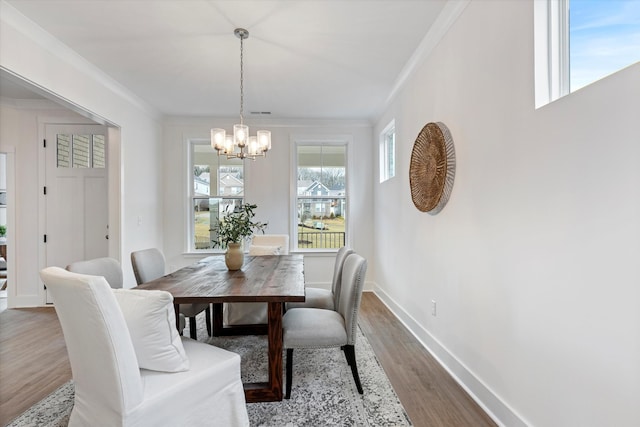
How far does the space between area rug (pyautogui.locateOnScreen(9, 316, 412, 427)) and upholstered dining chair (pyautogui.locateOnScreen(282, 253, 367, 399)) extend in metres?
0.11

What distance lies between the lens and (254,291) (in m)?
1.91

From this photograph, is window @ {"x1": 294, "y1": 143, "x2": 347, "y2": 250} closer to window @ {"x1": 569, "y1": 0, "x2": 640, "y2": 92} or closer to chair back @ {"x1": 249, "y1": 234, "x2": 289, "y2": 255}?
chair back @ {"x1": 249, "y1": 234, "x2": 289, "y2": 255}

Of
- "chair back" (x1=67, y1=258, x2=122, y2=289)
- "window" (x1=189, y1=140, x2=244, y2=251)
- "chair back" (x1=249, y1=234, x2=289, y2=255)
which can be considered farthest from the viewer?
"window" (x1=189, y1=140, x2=244, y2=251)

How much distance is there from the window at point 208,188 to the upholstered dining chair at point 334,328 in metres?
3.25

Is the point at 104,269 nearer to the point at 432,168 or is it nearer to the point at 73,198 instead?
the point at 73,198

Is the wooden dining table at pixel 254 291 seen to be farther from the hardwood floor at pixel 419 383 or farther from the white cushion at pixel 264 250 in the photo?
the white cushion at pixel 264 250

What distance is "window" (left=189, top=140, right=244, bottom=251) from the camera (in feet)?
16.5

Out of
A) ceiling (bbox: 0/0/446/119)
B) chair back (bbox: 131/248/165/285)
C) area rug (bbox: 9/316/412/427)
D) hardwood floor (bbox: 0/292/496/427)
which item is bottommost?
hardwood floor (bbox: 0/292/496/427)

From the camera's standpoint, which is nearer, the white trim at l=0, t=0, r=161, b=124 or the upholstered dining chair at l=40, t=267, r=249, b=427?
the upholstered dining chair at l=40, t=267, r=249, b=427

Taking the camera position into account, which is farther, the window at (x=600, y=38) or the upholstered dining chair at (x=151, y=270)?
the upholstered dining chair at (x=151, y=270)

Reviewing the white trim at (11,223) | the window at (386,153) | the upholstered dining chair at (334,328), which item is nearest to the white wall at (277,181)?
the window at (386,153)

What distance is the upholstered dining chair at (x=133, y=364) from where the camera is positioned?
1.21 metres

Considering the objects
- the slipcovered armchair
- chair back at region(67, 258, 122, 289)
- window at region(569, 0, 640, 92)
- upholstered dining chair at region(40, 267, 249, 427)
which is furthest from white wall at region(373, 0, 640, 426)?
chair back at region(67, 258, 122, 289)

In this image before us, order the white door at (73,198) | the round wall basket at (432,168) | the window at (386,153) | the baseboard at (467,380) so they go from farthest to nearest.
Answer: the window at (386,153) → the white door at (73,198) → the round wall basket at (432,168) → the baseboard at (467,380)
